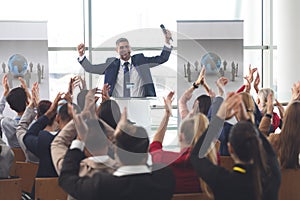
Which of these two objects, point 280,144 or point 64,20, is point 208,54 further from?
point 280,144

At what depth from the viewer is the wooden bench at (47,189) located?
371 centimetres

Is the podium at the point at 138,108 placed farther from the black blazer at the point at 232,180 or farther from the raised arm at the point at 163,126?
the black blazer at the point at 232,180

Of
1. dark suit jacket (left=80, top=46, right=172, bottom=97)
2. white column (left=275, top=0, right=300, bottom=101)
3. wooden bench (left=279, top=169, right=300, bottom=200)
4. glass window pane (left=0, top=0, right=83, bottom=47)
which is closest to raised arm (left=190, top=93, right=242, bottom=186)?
wooden bench (left=279, top=169, right=300, bottom=200)

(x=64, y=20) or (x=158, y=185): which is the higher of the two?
(x=64, y=20)

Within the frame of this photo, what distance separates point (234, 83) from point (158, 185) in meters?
5.40

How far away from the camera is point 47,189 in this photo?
12.3 feet

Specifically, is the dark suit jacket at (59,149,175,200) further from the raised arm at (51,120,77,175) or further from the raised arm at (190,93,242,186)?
the raised arm at (51,120,77,175)

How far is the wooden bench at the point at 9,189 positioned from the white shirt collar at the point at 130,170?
1.18 meters

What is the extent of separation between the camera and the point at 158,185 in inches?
117

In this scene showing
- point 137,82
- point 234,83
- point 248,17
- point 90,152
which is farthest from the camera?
point 248,17

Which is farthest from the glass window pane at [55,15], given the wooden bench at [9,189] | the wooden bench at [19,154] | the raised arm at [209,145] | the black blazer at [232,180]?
the black blazer at [232,180]

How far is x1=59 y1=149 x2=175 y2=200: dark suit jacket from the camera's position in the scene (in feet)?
9.47

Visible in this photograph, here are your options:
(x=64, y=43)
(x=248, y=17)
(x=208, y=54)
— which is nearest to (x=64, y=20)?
(x=64, y=43)

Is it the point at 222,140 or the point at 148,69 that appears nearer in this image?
the point at 222,140
